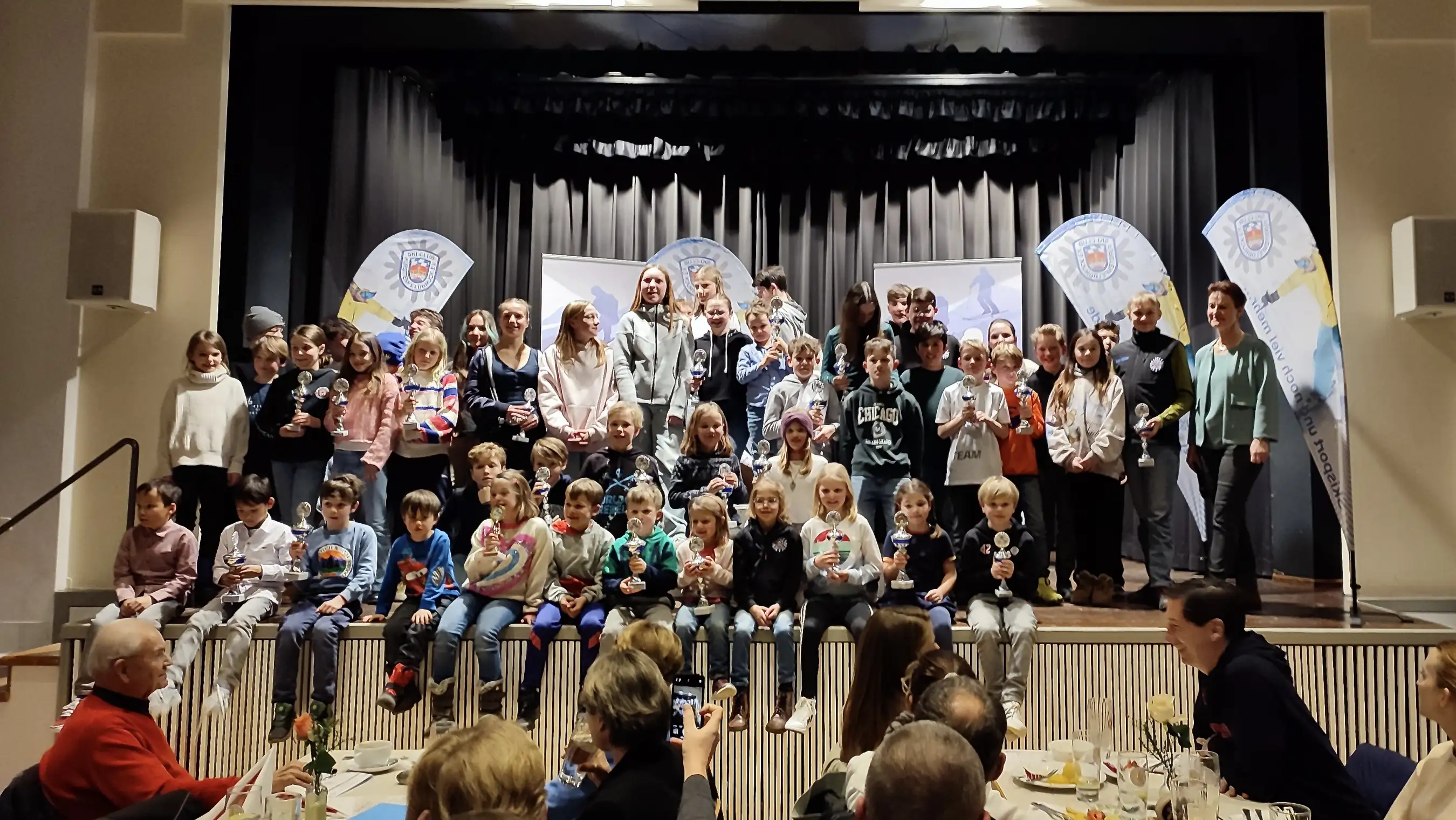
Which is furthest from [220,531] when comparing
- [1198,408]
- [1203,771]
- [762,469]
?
[1198,408]

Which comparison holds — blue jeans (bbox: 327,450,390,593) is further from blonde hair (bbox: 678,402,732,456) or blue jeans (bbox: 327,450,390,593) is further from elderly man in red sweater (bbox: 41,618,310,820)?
elderly man in red sweater (bbox: 41,618,310,820)

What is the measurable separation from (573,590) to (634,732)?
2517mm

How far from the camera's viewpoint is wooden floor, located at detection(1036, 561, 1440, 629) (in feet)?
16.3

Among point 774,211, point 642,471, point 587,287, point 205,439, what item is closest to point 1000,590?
point 642,471

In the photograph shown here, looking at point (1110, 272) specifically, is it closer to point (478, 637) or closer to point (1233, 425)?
point (1233, 425)

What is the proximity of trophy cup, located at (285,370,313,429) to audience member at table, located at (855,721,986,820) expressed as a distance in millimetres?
4488

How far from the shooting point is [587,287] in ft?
27.6

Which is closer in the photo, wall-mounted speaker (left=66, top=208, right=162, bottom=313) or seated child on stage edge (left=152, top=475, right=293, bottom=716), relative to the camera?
seated child on stage edge (left=152, top=475, right=293, bottom=716)

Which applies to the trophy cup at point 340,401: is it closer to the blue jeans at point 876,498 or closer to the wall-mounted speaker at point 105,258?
the wall-mounted speaker at point 105,258

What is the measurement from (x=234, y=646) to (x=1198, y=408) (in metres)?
5.06

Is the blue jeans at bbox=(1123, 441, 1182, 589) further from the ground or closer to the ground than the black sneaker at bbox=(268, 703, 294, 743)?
further from the ground

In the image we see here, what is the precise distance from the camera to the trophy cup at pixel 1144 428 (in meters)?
5.36

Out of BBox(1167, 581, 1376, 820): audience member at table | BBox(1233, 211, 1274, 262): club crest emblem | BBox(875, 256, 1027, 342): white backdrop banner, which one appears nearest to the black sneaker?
BBox(1167, 581, 1376, 820): audience member at table

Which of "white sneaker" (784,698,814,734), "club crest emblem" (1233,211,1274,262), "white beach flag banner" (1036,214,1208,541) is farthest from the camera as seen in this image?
"white beach flag banner" (1036,214,1208,541)
